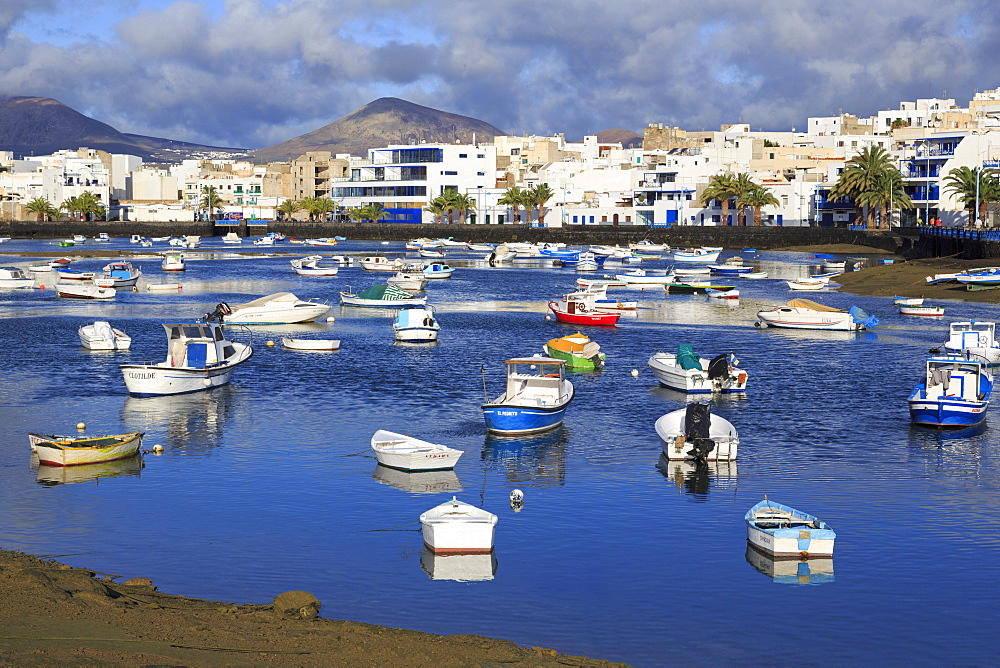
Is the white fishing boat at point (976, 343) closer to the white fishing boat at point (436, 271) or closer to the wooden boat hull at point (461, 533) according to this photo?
the wooden boat hull at point (461, 533)

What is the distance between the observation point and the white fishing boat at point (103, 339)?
6047cm

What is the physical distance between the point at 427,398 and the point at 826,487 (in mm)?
19222

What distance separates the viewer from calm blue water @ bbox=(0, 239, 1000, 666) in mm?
21531

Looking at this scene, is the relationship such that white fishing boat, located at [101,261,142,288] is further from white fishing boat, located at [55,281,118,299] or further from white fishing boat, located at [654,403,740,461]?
white fishing boat, located at [654,403,740,461]

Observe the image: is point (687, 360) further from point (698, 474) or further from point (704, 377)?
point (698, 474)

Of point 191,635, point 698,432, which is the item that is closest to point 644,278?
point 698,432

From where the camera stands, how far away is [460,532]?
81.4ft

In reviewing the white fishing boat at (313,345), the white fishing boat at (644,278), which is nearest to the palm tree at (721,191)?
the white fishing boat at (644,278)

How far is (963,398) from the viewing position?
40531mm

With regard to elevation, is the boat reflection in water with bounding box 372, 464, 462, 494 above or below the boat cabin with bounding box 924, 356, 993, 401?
below

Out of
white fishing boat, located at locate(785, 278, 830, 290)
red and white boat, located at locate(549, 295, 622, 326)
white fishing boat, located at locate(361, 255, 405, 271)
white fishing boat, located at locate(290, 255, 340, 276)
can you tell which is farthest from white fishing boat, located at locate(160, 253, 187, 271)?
white fishing boat, located at locate(785, 278, 830, 290)

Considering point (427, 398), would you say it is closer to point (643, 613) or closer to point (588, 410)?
point (588, 410)

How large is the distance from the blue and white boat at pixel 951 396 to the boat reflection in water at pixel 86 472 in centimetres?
2607

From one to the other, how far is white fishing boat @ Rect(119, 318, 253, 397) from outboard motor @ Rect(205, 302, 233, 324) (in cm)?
1181
